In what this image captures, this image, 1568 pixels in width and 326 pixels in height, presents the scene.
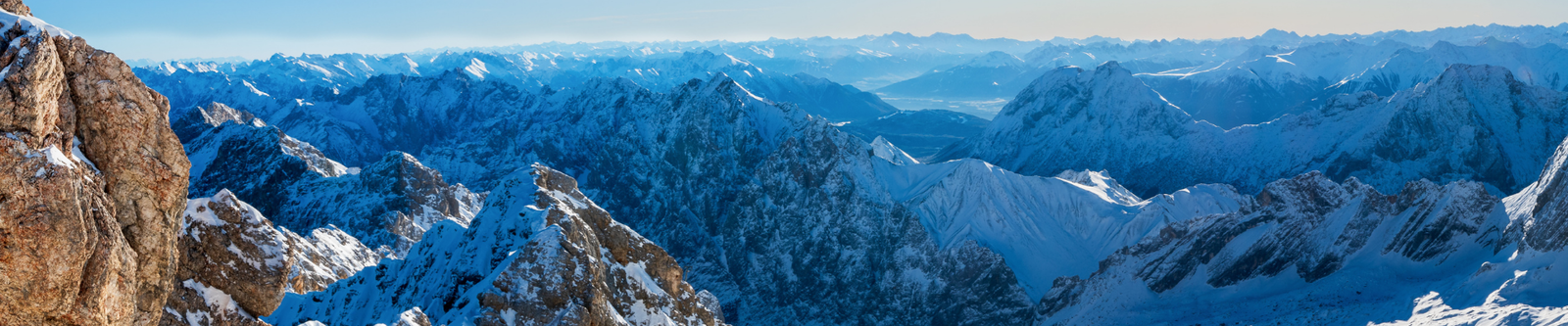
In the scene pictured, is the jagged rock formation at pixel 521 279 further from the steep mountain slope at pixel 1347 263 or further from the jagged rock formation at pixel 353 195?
the steep mountain slope at pixel 1347 263

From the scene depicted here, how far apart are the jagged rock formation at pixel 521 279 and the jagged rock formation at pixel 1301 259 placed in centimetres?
8699

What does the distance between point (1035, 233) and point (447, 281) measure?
156m

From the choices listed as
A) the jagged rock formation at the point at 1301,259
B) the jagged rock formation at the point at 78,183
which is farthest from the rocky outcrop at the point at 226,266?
the jagged rock formation at the point at 1301,259

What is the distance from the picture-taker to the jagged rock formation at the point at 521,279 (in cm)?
5728

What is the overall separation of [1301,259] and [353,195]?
17291 centimetres

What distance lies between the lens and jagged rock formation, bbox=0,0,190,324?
21984 millimetres

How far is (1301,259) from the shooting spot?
13238 centimetres

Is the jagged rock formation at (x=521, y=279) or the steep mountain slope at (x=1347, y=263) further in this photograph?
the steep mountain slope at (x=1347, y=263)

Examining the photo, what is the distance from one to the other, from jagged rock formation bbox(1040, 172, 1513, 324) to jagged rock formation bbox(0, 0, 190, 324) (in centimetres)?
12239

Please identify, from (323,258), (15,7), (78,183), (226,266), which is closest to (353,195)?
(323,258)

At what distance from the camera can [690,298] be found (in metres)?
78.2

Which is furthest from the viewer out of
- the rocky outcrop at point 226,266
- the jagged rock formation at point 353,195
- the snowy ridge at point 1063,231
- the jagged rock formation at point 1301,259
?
the snowy ridge at point 1063,231

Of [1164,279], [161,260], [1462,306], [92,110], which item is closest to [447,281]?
[161,260]

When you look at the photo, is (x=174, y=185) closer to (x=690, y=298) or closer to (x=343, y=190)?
(x=690, y=298)
